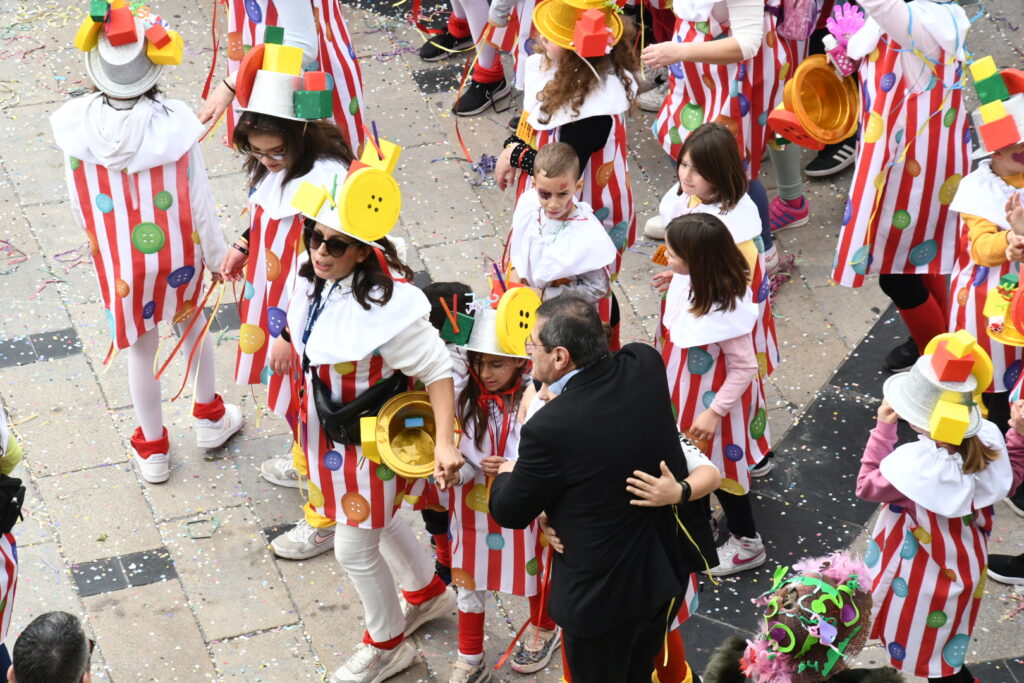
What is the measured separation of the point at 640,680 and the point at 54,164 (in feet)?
14.9

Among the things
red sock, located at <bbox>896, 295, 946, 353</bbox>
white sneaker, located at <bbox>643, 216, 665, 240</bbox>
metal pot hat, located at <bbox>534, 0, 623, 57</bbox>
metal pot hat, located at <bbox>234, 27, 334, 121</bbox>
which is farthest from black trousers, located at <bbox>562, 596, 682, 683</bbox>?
white sneaker, located at <bbox>643, 216, 665, 240</bbox>

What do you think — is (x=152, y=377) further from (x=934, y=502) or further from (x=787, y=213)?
(x=787, y=213)

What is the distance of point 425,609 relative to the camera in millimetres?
5203

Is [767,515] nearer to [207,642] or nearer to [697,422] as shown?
[697,422]

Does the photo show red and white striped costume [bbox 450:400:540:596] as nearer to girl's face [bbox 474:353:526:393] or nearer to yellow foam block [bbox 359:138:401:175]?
girl's face [bbox 474:353:526:393]

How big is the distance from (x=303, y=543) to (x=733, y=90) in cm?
262

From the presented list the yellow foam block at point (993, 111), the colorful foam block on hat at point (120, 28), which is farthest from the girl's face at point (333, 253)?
the yellow foam block at point (993, 111)

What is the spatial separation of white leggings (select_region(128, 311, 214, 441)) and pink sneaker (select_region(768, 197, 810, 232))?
280 centimetres

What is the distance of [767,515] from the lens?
567 centimetres

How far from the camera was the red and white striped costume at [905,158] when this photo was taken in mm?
5605

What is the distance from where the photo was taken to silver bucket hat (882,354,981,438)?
13.5 feet

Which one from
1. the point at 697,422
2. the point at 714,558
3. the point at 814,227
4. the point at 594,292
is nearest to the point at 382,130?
the point at 814,227

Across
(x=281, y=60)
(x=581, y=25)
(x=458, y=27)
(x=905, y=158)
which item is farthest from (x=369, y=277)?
(x=458, y=27)

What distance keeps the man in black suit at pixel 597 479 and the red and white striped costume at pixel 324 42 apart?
251 cm
